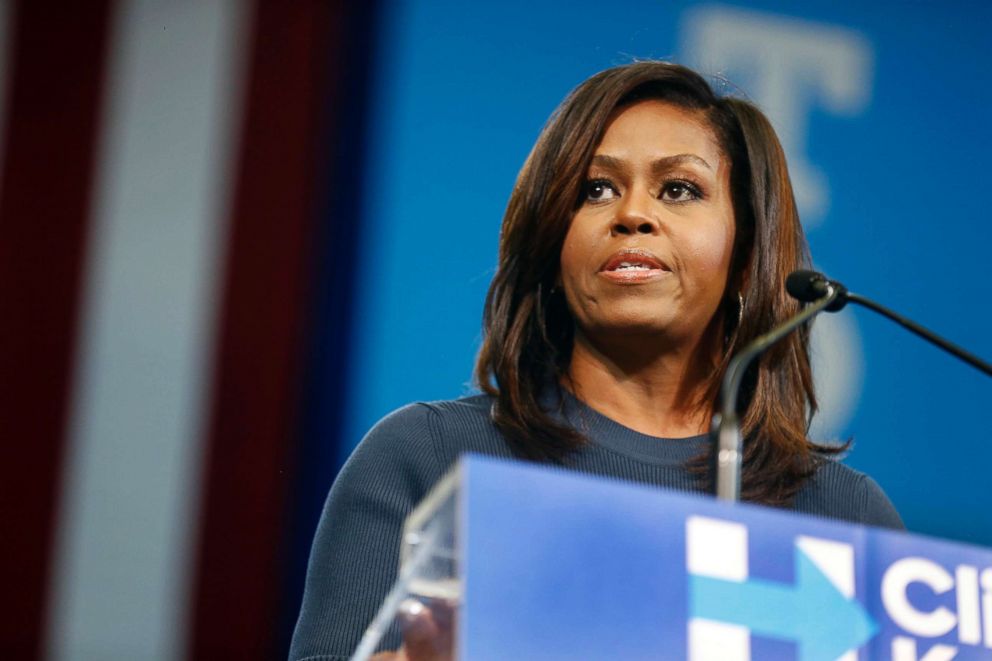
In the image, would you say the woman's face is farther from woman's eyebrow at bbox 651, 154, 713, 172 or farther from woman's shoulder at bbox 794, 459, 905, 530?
woman's shoulder at bbox 794, 459, 905, 530

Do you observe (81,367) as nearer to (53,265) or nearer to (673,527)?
(53,265)

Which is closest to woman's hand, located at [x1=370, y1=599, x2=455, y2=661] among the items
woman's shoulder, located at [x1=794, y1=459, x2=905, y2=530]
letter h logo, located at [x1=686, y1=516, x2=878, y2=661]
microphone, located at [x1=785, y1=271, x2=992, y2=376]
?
letter h logo, located at [x1=686, y1=516, x2=878, y2=661]

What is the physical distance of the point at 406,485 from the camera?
1.64 m

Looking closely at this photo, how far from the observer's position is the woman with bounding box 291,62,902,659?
5.76 ft

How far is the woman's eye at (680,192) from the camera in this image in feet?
5.97

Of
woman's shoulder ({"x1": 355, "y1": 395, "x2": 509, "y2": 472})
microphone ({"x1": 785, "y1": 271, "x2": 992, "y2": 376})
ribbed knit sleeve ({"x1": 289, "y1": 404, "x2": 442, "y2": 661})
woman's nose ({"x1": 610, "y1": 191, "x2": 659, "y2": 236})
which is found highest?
woman's nose ({"x1": 610, "y1": 191, "x2": 659, "y2": 236})

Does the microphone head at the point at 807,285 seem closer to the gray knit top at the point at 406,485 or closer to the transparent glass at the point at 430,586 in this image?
the gray knit top at the point at 406,485

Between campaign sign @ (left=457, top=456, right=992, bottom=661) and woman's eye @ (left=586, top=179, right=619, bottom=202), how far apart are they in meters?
0.82

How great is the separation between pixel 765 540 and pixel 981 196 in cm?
230

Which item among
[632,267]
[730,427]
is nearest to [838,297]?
[730,427]

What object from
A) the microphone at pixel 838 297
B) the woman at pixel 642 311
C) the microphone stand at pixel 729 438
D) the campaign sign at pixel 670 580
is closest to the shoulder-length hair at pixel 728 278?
the woman at pixel 642 311

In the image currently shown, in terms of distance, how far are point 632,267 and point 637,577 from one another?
0.84 metres

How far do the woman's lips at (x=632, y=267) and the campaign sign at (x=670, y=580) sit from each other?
705 millimetres

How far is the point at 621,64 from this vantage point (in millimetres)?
2033
